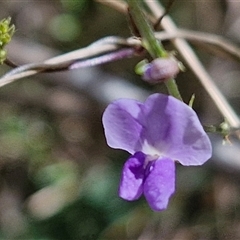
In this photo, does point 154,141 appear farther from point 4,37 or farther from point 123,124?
point 4,37

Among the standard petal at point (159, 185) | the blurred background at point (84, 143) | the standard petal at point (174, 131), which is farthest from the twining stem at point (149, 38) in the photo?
the blurred background at point (84, 143)

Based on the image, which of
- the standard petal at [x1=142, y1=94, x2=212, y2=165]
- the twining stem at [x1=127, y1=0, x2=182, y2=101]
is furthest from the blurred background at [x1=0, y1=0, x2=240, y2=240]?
the twining stem at [x1=127, y1=0, x2=182, y2=101]

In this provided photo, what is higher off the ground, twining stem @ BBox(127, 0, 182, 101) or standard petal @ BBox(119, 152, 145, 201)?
twining stem @ BBox(127, 0, 182, 101)

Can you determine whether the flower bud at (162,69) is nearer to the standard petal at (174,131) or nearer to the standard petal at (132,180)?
the standard petal at (174,131)

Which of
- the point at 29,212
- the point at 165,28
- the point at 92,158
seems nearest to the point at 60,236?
the point at 29,212

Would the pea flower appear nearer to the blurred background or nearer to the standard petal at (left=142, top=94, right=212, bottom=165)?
the standard petal at (left=142, top=94, right=212, bottom=165)

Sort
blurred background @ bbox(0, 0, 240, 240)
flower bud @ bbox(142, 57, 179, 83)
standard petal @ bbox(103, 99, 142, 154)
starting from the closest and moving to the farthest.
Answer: flower bud @ bbox(142, 57, 179, 83) < standard petal @ bbox(103, 99, 142, 154) < blurred background @ bbox(0, 0, 240, 240)

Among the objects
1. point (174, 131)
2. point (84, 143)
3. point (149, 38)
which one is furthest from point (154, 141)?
point (84, 143)

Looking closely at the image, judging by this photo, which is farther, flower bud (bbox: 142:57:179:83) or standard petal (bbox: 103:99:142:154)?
standard petal (bbox: 103:99:142:154)

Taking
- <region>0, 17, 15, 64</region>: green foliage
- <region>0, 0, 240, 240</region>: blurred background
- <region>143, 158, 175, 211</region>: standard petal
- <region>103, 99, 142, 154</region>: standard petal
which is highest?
<region>0, 17, 15, 64</region>: green foliage
